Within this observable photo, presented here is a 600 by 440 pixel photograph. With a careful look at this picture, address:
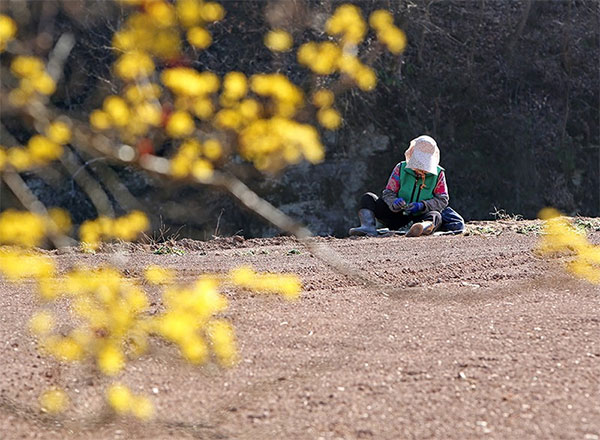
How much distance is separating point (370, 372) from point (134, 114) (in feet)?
6.27

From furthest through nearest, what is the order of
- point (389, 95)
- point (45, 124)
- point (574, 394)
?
point (389, 95) → point (574, 394) → point (45, 124)

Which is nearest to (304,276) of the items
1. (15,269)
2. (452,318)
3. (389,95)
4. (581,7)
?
(452,318)

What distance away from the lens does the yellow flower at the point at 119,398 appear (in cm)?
397

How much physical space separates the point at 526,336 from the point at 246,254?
4.83m

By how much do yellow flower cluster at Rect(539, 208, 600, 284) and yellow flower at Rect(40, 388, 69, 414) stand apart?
2423 millimetres

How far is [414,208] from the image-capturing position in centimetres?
1090

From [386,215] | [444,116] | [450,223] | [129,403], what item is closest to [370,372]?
[129,403]

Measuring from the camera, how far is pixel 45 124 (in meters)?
3.02

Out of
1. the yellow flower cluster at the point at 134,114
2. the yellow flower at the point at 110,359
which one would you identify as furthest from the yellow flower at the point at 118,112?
the yellow flower at the point at 110,359

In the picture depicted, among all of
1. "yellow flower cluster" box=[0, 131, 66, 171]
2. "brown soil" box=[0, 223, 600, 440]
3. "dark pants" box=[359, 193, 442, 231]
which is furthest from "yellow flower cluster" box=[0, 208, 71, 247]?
"dark pants" box=[359, 193, 442, 231]

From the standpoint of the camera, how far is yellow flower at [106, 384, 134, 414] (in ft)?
13.0

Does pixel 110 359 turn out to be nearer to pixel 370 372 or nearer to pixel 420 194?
pixel 370 372

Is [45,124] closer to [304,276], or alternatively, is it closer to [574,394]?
[574,394]

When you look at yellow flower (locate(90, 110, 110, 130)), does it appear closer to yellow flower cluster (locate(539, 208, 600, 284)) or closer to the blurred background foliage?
yellow flower cluster (locate(539, 208, 600, 284))
